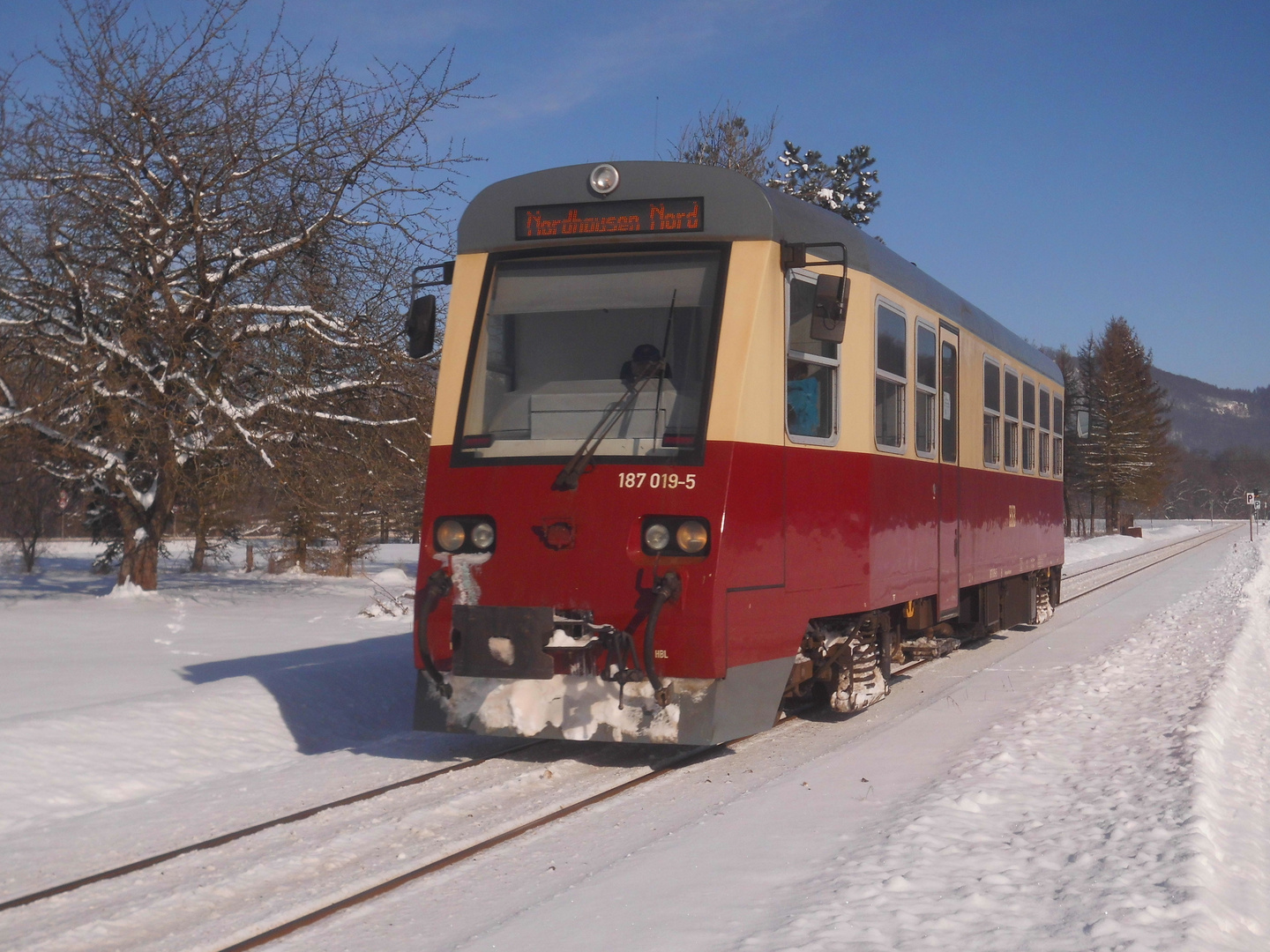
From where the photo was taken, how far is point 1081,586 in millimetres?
23844

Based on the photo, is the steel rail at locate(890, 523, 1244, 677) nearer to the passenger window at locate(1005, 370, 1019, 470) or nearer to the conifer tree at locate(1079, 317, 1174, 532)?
the passenger window at locate(1005, 370, 1019, 470)

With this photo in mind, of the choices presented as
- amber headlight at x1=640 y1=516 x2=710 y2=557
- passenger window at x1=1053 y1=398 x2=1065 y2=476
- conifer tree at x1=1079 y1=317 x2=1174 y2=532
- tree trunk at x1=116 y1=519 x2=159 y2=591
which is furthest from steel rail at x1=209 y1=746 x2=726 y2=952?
conifer tree at x1=1079 y1=317 x2=1174 y2=532

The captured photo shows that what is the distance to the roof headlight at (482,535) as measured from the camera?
687 cm

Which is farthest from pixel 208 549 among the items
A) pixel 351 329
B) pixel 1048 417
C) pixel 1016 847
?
pixel 1016 847

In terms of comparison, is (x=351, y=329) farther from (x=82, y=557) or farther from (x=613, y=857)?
(x=82, y=557)

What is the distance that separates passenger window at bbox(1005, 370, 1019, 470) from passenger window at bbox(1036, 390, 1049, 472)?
146cm

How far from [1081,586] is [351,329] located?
584 inches

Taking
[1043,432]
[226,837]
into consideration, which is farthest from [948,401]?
[226,837]

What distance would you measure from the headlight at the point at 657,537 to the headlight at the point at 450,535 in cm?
110

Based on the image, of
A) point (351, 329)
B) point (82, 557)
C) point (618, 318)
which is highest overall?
point (351, 329)

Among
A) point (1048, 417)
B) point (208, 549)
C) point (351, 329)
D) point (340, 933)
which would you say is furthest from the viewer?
point (208, 549)

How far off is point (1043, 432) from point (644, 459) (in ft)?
29.9

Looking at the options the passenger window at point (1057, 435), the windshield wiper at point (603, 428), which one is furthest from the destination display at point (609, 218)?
the passenger window at point (1057, 435)

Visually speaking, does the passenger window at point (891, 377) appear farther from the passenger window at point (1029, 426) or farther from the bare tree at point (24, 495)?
the bare tree at point (24, 495)
